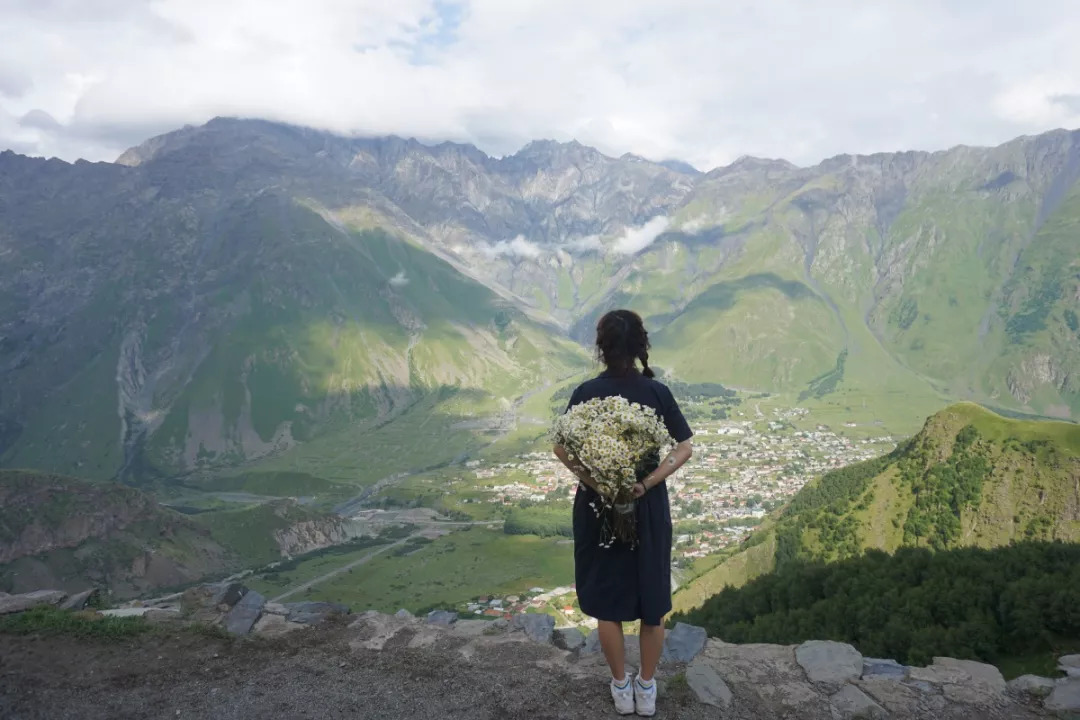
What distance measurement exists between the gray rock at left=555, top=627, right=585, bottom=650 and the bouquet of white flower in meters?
4.69

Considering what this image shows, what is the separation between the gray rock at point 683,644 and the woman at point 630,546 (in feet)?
8.58

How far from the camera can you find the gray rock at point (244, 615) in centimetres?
1192

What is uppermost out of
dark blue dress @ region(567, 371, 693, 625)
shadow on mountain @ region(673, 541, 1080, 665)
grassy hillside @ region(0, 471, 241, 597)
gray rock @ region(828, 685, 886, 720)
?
dark blue dress @ region(567, 371, 693, 625)

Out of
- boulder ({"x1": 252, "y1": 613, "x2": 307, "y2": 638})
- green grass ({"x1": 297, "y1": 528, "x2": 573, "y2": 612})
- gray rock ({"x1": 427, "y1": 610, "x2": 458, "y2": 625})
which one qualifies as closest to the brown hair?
gray rock ({"x1": 427, "y1": 610, "x2": 458, "y2": 625})

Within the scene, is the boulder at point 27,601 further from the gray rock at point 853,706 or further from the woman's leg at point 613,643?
the gray rock at point 853,706

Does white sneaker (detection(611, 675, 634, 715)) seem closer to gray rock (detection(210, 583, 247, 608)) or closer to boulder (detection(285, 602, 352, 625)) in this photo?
boulder (detection(285, 602, 352, 625))

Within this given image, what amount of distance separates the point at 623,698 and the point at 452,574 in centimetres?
8163

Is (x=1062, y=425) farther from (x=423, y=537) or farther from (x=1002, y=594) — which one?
(x=423, y=537)

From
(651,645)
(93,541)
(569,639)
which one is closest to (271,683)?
(569,639)

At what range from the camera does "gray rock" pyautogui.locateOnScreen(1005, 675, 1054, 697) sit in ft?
29.0

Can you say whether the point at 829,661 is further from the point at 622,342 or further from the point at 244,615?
the point at 244,615

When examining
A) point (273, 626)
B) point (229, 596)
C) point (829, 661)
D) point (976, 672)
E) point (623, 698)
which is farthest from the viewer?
point (229, 596)

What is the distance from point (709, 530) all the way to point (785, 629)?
82308 mm

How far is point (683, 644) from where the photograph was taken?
10922 millimetres
